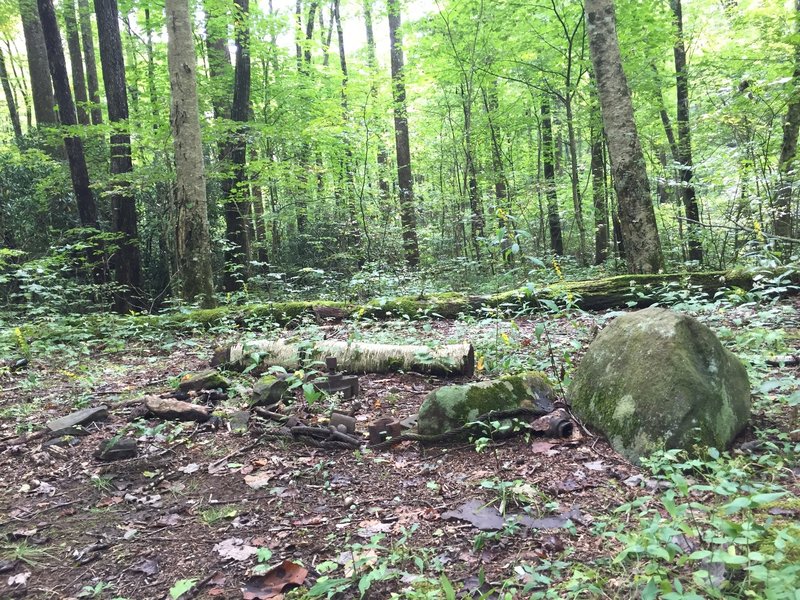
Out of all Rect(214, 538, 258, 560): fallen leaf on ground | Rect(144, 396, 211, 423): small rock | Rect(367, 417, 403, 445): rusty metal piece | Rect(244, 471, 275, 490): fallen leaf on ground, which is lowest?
Rect(214, 538, 258, 560): fallen leaf on ground

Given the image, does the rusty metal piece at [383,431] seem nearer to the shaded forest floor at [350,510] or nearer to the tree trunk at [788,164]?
the shaded forest floor at [350,510]

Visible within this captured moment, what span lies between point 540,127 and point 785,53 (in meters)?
5.76

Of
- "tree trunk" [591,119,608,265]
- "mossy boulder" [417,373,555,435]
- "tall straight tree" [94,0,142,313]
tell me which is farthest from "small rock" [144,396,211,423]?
"tree trunk" [591,119,608,265]

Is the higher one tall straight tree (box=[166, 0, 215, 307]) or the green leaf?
tall straight tree (box=[166, 0, 215, 307])

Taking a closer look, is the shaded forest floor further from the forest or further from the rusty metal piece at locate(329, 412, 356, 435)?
the rusty metal piece at locate(329, 412, 356, 435)

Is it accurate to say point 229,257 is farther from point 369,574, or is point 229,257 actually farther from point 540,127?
point 369,574

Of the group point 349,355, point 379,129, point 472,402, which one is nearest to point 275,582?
point 472,402

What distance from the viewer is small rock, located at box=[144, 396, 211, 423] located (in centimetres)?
390

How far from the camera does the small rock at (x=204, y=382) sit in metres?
4.43

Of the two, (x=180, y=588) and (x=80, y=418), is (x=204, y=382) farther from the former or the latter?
(x=180, y=588)

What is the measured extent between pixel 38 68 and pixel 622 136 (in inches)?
622

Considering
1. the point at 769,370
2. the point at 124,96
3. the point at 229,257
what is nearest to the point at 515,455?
→ the point at 769,370

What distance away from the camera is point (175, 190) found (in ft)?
27.1

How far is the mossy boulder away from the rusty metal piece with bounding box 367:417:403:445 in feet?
0.49
